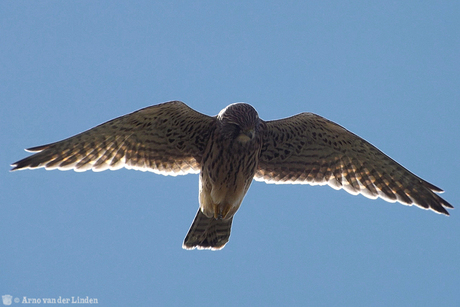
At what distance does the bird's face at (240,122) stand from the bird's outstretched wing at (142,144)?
15.1 inches

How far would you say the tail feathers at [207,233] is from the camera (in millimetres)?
8219

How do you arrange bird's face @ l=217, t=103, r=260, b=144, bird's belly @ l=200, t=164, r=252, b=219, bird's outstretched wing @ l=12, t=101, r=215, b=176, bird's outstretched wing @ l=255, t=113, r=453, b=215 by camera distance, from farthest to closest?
bird's outstretched wing @ l=255, t=113, r=453, b=215, bird's belly @ l=200, t=164, r=252, b=219, bird's outstretched wing @ l=12, t=101, r=215, b=176, bird's face @ l=217, t=103, r=260, b=144

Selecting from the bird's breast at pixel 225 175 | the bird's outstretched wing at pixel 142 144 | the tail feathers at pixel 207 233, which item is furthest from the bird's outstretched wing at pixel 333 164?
the bird's outstretched wing at pixel 142 144

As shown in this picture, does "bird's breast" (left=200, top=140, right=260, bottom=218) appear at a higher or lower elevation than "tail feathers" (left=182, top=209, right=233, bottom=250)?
higher

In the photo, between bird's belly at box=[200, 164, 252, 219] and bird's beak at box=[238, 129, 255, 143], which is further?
bird's belly at box=[200, 164, 252, 219]

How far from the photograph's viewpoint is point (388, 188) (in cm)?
833

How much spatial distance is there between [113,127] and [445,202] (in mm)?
4422

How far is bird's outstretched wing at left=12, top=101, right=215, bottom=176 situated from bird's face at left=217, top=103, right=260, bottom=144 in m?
0.38

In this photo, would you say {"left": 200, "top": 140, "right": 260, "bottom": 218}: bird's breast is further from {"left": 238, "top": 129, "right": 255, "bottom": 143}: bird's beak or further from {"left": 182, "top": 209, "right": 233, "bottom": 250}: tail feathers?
{"left": 182, "top": 209, "right": 233, "bottom": 250}: tail feathers

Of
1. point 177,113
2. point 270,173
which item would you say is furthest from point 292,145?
point 177,113


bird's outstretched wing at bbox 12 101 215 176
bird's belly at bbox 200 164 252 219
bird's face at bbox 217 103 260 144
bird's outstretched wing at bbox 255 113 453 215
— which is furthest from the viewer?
bird's outstretched wing at bbox 255 113 453 215

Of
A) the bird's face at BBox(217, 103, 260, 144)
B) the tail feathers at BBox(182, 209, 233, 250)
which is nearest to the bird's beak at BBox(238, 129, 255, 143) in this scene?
the bird's face at BBox(217, 103, 260, 144)

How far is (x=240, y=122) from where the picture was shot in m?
7.39

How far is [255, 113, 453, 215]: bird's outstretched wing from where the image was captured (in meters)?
8.09
